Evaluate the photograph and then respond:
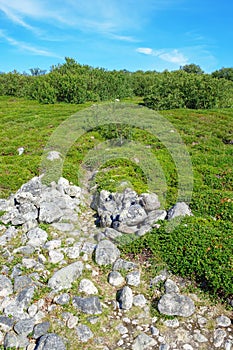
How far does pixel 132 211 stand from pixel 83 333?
3.81 meters

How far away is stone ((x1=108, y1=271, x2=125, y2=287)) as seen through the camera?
278 inches

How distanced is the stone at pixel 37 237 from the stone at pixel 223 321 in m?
4.53

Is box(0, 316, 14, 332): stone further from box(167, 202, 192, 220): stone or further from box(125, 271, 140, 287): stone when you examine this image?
box(167, 202, 192, 220): stone

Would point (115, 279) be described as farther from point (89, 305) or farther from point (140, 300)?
point (89, 305)

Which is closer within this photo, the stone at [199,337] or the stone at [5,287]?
the stone at [199,337]

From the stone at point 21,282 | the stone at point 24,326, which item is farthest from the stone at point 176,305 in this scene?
the stone at point 21,282

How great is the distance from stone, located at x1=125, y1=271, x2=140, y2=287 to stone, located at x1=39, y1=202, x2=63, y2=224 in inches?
120

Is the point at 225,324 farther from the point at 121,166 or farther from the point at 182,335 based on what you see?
the point at 121,166

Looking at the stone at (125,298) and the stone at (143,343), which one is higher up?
the stone at (125,298)

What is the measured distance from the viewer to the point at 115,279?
23.3ft

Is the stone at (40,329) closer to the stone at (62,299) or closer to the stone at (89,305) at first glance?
the stone at (62,299)

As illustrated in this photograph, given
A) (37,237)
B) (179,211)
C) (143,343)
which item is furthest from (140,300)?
(37,237)

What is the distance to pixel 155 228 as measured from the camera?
843 cm

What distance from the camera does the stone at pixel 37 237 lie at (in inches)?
324
